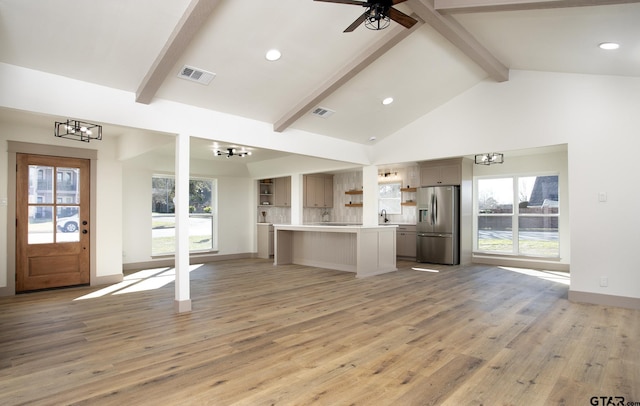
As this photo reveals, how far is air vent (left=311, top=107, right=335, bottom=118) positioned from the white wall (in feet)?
8.87

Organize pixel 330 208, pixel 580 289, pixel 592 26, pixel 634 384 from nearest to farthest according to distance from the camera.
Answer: pixel 634 384, pixel 592 26, pixel 580 289, pixel 330 208

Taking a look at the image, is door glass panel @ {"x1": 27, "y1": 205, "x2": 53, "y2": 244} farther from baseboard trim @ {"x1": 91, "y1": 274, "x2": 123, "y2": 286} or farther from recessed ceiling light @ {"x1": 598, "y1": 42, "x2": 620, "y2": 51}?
recessed ceiling light @ {"x1": 598, "y1": 42, "x2": 620, "y2": 51}

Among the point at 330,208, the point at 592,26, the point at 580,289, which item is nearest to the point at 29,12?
the point at 592,26

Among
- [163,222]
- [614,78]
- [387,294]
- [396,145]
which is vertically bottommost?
[387,294]

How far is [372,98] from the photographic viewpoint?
566 cm

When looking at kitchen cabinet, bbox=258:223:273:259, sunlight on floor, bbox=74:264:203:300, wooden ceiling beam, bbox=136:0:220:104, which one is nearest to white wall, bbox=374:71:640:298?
wooden ceiling beam, bbox=136:0:220:104

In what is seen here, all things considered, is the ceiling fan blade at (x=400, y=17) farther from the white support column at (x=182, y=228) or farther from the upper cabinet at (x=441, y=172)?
the upper cabinet at (x=441, y=172)

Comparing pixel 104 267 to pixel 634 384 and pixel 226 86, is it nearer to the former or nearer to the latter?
pixel 226 86

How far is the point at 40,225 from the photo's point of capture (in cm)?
569

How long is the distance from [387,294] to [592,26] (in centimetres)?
402

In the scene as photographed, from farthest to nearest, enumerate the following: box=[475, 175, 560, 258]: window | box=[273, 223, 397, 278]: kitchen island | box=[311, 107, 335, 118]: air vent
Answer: box=[475, 175, 560, 258]: window, box=[273, 223, 397, 278]: kitchen island, box=[311, 107, 335, 118]: air vent

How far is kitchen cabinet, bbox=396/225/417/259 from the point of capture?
29.6ft

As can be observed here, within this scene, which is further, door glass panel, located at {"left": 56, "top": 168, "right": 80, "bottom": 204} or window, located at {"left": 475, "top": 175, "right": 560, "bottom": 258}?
window, located at {"left": 475, "top": 175, "right": 560, "bottom": 258}

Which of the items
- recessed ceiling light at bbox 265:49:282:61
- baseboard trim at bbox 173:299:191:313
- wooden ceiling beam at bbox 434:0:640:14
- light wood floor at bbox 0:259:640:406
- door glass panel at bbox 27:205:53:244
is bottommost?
light wood floor at bbox 0:259:640:406
